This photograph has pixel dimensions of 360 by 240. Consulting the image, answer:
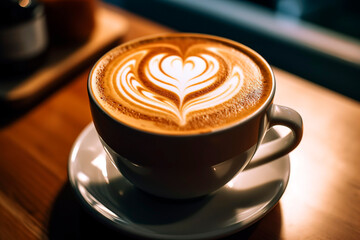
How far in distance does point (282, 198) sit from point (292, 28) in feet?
2.65

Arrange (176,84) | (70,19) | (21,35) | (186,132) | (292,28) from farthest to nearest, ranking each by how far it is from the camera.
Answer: (292,28)
(70,19)
(21,35)
(176,84)
(186,132)

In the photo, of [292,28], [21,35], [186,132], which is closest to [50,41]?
[21,35]

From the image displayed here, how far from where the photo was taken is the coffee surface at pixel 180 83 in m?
0.42

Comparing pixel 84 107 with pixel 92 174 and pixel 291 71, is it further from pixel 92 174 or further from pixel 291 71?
pixel 291 71

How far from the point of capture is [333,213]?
20.1 inches

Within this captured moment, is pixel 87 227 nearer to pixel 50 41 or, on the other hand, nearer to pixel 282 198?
pixel 282 198

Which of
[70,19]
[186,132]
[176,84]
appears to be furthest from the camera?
[70,19]

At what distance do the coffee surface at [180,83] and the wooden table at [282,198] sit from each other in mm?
171

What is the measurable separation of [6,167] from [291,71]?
93 cm

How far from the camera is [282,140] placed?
0.49 m

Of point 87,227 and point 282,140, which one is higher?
point 282,140

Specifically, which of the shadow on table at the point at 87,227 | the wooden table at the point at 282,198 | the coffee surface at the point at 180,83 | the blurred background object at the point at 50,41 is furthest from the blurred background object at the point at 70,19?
the shadow on table at the point at 87,227

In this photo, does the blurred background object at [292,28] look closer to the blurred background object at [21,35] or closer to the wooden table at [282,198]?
the wooden table at [282,198]

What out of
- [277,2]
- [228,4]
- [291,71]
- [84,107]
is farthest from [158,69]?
[277,2]
